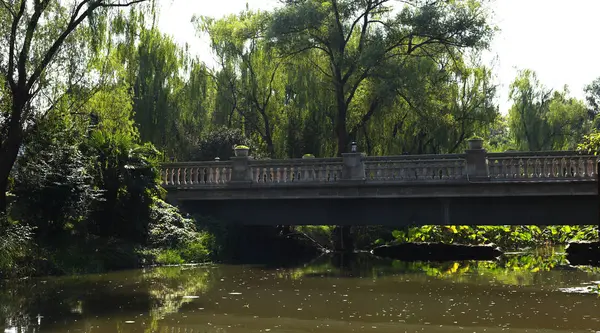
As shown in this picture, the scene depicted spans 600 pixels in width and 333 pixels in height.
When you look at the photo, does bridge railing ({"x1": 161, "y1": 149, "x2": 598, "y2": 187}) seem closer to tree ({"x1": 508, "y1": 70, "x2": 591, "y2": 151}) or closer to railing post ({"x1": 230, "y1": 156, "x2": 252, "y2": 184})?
railing post ({"x1": 230, "y1": 156, "x2": 252, "y2": 184})

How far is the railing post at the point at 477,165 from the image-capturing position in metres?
20.4

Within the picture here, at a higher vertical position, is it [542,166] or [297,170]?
[297,170]

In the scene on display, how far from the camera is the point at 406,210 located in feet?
71.9

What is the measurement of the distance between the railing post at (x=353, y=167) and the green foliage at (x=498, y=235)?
5.11m

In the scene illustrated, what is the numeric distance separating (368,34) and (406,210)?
973 cm

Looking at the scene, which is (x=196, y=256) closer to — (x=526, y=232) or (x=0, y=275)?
(x=0, y=275)

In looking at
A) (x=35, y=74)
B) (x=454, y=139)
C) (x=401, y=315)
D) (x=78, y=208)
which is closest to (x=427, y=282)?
(x=401, y=315)

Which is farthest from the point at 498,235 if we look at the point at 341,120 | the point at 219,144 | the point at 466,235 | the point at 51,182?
the point at 51,182

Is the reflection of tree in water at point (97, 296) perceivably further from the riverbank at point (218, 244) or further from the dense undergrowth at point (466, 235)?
the dense undergrowth at point (466, 235)

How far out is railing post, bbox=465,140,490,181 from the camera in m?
20.4

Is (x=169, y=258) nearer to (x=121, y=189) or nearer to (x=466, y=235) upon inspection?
(x=121, y=189)

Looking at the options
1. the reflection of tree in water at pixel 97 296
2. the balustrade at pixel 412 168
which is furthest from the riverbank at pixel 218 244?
the balustrade at pixel 412 168

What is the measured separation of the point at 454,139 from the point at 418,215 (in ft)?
40.4

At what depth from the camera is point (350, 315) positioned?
11281 mm
